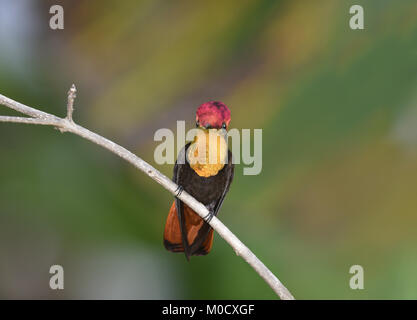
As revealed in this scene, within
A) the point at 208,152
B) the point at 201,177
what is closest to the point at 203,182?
the point at 201,177

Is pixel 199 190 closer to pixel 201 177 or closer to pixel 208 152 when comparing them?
pixel 201 177

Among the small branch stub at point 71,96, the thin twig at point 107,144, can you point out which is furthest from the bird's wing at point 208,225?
the small branch stub at point 71,96

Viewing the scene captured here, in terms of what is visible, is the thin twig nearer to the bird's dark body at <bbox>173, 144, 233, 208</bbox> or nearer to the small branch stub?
the small branch stub

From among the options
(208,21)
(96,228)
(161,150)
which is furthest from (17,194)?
(208,21)

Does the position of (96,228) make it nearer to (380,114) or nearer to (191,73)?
(191,73)

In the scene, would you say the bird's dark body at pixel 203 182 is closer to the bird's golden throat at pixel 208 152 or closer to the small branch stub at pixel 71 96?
the bird's golden throat at pixel 208 152

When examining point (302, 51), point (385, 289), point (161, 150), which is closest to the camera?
point (161, 150)

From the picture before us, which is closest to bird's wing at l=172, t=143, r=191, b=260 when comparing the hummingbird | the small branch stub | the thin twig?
the hummingbird
